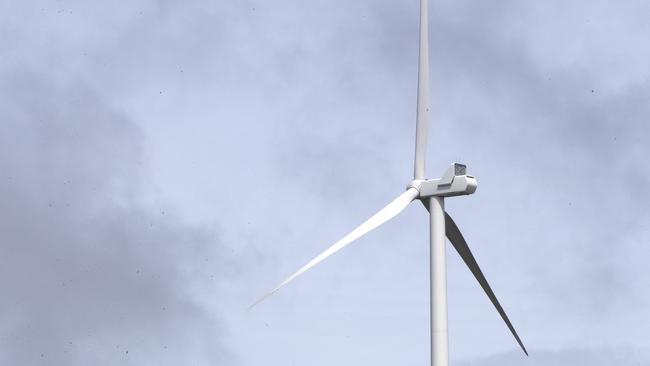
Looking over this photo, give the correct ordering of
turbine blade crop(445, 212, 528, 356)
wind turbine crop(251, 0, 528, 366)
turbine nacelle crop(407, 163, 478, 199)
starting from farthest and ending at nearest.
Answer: turbine blade crop(445, 212, 528, 356)
turbine nacelle crop(407, 163, 478, 199)
wind turbine crop(251, 0, 528, 366)

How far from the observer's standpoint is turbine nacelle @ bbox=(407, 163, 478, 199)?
6812 cm

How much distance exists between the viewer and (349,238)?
68688 millimetres

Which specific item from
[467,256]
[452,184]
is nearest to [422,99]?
[452,184]

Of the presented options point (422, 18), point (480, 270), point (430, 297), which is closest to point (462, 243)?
point (480, 270)

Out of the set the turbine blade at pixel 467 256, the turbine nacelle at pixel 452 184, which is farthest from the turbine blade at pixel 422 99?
the turbine blade at pixel 467 256

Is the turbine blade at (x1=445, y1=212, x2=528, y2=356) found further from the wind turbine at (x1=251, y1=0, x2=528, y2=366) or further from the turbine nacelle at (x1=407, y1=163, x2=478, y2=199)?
the turbine nacelle at (x1=407, y1=163, x2=478, y2=199)

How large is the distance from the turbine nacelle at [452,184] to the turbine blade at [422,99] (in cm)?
189

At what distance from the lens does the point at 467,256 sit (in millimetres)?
74125

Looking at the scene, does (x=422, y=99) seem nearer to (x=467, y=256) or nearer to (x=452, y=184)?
(x=452, y=184)

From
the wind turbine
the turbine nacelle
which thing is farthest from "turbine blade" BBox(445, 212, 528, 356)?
the turbine nacelle

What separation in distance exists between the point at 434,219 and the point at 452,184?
230 centimetres

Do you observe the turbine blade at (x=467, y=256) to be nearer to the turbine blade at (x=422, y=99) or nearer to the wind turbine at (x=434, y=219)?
the wind turbine at (x=434, y=219)

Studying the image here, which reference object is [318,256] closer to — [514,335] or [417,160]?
[417,160]

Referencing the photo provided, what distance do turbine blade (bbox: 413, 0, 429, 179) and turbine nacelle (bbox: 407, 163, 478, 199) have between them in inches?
74.6
